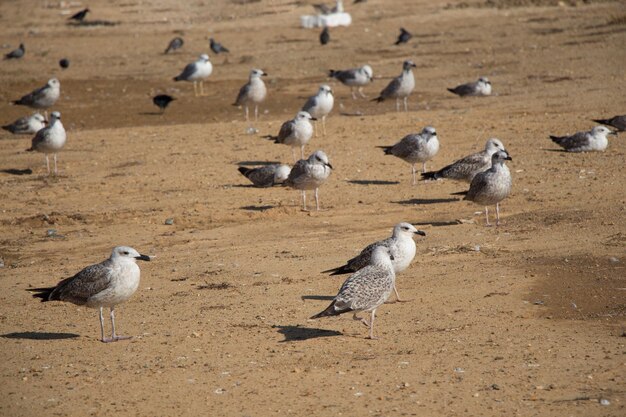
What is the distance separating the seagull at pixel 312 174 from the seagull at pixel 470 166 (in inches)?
70.6

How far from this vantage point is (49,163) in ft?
66.4

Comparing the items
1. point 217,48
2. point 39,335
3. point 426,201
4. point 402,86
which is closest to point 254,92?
point 402,86

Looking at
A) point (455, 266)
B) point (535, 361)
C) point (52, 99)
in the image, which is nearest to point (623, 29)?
point (52, 99)

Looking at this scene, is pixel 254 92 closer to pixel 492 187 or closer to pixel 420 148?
pixel 420 148

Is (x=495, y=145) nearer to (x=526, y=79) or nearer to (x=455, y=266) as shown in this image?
(x=455, y=266)

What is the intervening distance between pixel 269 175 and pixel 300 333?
740 cm

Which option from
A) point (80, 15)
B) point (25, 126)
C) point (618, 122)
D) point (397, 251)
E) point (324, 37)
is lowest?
point (80, 15)

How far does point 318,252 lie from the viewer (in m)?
13.2

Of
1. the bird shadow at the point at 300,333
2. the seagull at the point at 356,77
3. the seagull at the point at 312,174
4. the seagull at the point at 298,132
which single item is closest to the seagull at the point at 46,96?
the seagull at the point at 356,77

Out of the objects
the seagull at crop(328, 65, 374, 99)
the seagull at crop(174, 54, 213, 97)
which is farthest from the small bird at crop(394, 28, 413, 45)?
the seagull at crop(174, 54, 213, 97)

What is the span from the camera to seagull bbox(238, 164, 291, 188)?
56.2 feet

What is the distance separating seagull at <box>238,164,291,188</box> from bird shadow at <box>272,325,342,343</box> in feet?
23.2

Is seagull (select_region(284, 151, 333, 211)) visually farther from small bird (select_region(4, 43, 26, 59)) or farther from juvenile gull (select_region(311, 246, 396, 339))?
small bird (select_region(4, 43, 26, 59))

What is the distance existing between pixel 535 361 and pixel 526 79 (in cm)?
1842
